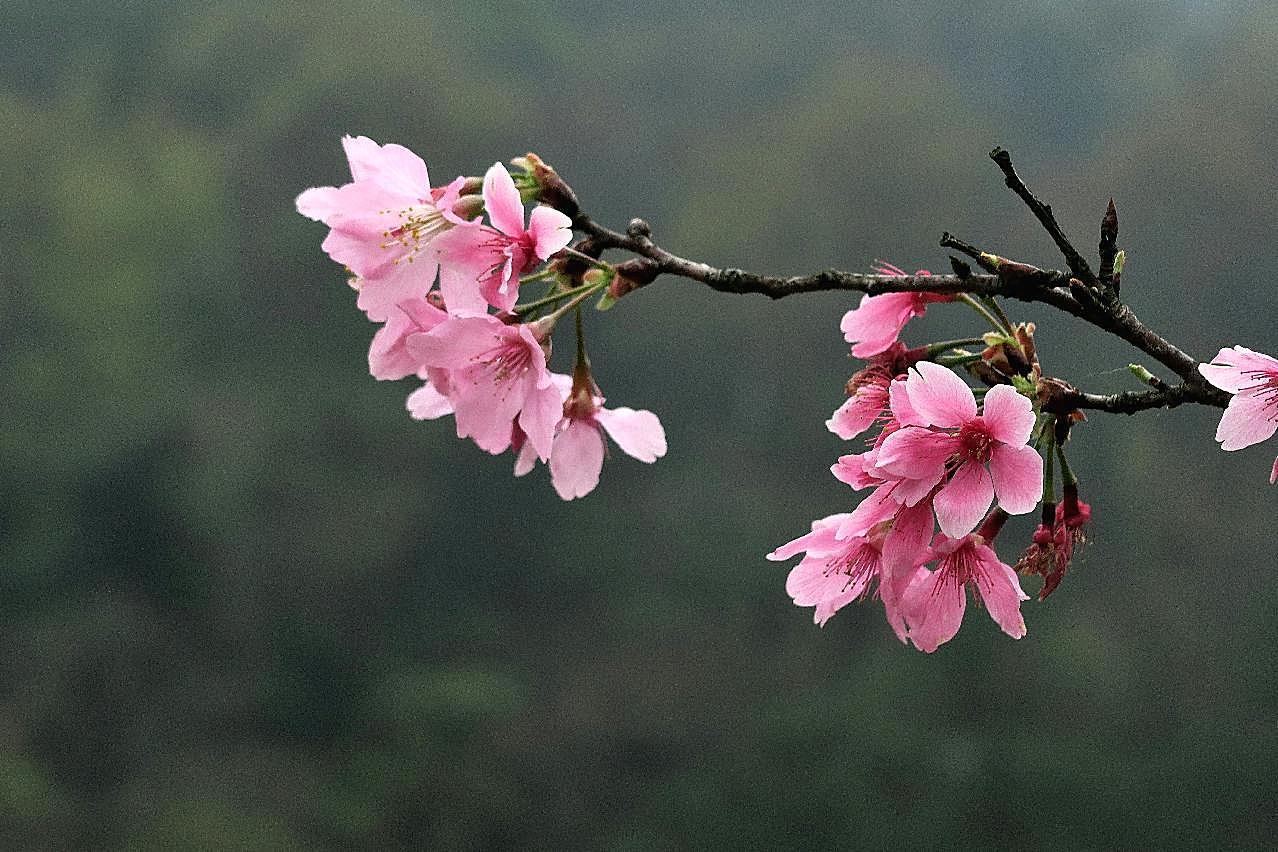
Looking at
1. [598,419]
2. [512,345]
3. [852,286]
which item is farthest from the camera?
[598,419]

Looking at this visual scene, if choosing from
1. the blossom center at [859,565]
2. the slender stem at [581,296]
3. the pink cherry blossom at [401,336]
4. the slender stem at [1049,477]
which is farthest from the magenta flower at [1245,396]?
the pink cherry blossom at [401,336]

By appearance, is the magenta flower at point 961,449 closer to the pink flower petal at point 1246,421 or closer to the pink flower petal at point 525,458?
the pink flower petal at point 1246,421

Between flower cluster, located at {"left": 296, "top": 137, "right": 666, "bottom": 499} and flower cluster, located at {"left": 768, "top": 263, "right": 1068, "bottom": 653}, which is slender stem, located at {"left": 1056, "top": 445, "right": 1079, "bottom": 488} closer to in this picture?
flower cluster, located at {"left": 768, "top": 263, "right": 1068, "bottom": 653}

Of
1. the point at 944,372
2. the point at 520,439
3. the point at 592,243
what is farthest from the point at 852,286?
the point at 520,439

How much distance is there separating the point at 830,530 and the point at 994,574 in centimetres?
12

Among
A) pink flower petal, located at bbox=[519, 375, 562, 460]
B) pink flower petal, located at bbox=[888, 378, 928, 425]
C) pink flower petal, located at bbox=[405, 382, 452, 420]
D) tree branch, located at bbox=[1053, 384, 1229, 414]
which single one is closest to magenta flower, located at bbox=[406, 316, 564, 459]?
pink flower petal, located at bbox=[519, 375, 562, 460]

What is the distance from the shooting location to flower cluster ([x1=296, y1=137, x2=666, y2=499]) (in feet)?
2.54

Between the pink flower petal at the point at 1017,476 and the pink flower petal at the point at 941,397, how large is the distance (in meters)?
0.04

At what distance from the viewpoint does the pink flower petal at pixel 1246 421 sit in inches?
29.7

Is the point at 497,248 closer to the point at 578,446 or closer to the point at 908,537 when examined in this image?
the point at 578,446

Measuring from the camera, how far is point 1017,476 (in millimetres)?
748

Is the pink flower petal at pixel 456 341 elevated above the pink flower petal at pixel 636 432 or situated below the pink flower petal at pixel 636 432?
below

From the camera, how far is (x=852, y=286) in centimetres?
70

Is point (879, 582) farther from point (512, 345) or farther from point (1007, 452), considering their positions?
point (512, 345)
